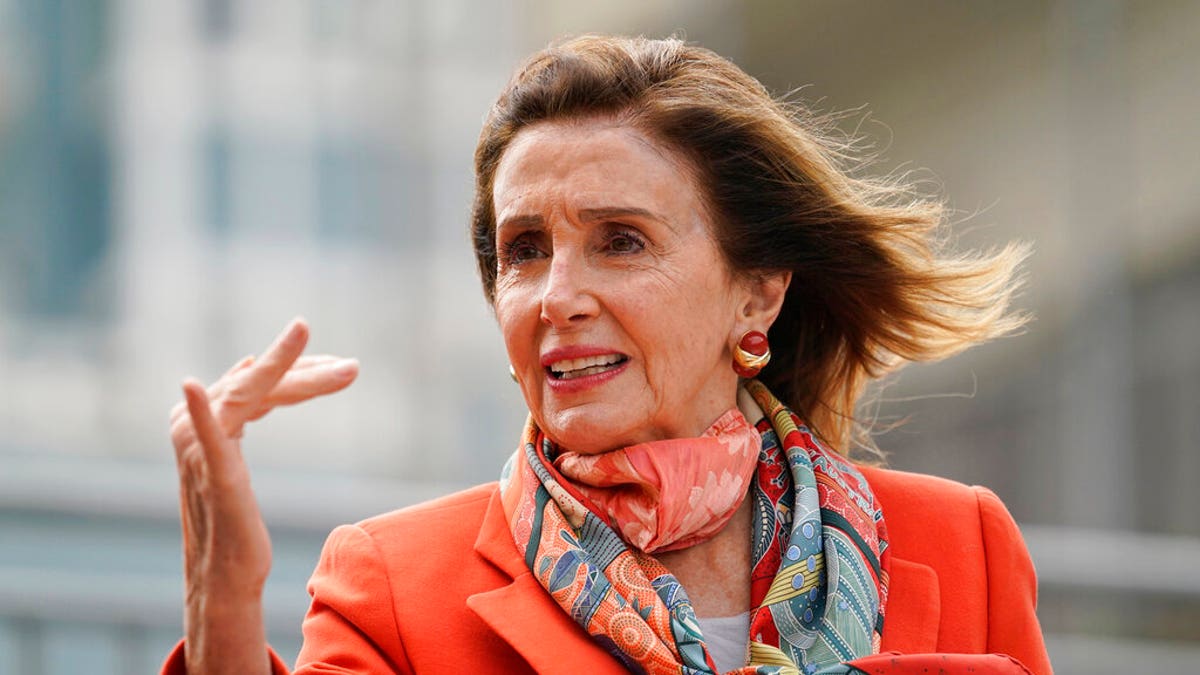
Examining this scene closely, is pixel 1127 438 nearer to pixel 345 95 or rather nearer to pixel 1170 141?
pixel 1170 141

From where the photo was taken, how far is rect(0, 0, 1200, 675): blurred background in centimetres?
732

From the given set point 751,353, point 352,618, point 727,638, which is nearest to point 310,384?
point 352,618

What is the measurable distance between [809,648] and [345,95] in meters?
5.56

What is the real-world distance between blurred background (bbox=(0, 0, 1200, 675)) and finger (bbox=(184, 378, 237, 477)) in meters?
4.87

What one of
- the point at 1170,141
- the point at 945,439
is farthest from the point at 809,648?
the point at 945,439

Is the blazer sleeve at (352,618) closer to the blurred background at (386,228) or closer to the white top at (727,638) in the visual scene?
the white top at (727,638)

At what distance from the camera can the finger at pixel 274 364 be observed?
7.08 ft

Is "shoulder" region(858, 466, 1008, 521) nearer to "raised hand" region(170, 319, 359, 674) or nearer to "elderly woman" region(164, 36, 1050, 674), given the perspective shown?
"elderly woman" region(164, 36, 1050, 674)

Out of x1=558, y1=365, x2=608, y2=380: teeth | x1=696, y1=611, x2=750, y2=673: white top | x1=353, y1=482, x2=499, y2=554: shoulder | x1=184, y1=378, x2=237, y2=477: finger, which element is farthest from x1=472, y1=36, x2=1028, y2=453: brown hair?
x1=184, y1=378, x2=237, y2=477: finger

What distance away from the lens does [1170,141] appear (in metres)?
7.43

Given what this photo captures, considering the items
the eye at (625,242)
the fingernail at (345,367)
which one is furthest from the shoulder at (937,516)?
the fingernail at (345,367)

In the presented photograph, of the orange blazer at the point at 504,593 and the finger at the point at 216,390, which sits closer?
the finger at the point at 216,390

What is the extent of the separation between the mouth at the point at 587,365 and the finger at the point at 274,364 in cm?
71

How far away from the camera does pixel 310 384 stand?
7.32 ft
